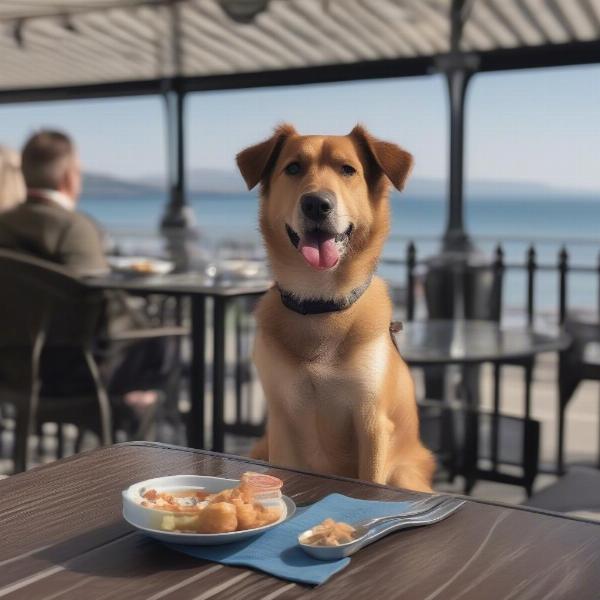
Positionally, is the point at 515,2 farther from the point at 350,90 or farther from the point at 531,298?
the point at 350,90

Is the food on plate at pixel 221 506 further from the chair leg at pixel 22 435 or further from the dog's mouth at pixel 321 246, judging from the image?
Answer: the chair leg at pixel 22 435

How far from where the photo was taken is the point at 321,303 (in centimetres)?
171

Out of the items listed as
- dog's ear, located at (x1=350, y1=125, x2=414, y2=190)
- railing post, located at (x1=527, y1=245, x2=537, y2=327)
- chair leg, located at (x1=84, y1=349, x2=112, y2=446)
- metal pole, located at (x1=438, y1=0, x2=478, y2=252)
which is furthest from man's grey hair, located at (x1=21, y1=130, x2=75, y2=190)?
metal pole, located at (x1=438, y1=0, x2=478, y2=252)

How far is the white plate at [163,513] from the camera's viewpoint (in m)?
1.00

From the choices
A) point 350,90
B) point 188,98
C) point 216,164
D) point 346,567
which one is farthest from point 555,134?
point 346,567

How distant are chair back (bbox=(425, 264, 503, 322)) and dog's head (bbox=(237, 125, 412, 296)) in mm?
3050

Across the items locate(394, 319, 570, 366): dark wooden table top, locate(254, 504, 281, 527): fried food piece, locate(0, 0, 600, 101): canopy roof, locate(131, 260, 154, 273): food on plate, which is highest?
locate(0, 0, 600, 101): canopy roof

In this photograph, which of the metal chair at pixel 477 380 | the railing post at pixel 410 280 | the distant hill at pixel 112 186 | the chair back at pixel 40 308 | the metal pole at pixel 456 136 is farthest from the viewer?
the distant hill at pixel 112 186

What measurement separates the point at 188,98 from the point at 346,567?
8.44m

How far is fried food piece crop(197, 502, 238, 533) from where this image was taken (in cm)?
102

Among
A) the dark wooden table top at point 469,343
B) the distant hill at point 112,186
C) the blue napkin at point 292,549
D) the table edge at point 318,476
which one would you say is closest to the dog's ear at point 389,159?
the table edge at point 318,476

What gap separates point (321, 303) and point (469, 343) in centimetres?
162

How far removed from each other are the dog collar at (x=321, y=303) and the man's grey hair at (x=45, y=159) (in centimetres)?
219

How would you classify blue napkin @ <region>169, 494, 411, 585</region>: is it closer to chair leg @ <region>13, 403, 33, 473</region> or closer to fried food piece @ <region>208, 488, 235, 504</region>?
fried food piece @ <region>208, 488, 235, 504</region>
